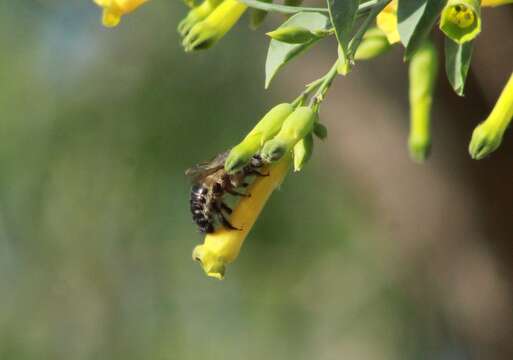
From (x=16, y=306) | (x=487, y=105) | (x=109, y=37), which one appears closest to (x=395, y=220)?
(x=487, y=105)

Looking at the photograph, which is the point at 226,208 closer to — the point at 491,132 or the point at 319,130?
the point at 319,130

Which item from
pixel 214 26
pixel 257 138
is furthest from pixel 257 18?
pixel 257 138

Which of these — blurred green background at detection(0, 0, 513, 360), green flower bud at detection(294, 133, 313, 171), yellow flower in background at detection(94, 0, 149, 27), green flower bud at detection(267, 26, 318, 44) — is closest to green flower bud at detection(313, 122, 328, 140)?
green flower bud at detection(294, 133, 313, 171)

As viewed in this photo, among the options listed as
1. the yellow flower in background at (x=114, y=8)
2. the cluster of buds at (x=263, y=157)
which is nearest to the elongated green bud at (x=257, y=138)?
the cluster of buds at (x=263, y=157)

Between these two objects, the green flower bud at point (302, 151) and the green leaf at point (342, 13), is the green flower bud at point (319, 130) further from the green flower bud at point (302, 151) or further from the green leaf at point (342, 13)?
the green leaf at point (342, 13)

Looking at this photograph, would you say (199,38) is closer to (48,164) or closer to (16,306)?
(48,164)

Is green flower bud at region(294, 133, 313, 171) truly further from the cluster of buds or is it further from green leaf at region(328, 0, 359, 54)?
green leaf at region(328, 0, 359, 54)
